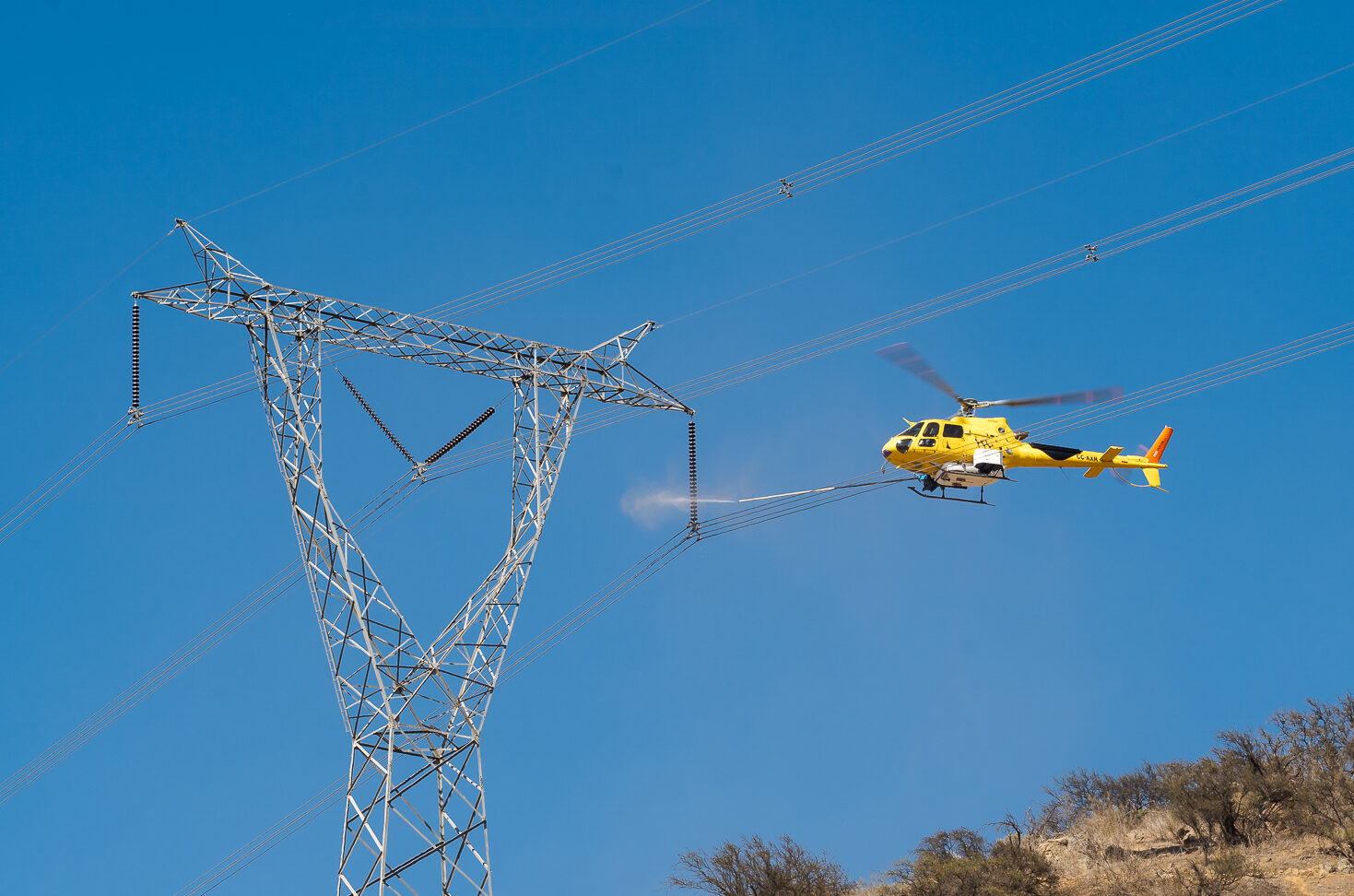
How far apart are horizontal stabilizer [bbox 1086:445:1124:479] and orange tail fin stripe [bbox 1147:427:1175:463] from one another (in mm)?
1236

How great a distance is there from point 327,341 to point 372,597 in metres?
7.27

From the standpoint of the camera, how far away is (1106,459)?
4488 centimetres

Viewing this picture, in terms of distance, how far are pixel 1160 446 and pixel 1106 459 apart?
186 cm

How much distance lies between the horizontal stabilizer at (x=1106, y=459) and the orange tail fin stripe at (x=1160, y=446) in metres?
1.24

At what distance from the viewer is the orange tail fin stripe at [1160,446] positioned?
4528 cm

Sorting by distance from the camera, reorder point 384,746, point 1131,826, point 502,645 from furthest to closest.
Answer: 1. point 1131,826
2. point 502,645
3. point 384,746

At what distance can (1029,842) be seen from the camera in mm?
51500

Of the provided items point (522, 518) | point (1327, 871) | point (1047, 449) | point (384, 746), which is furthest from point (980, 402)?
point (384, 746)

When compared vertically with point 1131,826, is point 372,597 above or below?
above

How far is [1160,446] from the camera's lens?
149 feet

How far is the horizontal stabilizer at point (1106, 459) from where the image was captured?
44.6 meters

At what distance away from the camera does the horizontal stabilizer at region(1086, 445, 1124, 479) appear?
146 feet

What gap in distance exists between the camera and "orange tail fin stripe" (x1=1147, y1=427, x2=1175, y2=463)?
45281 millimetres

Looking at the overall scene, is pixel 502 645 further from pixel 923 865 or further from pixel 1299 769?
pixel 1299 769
